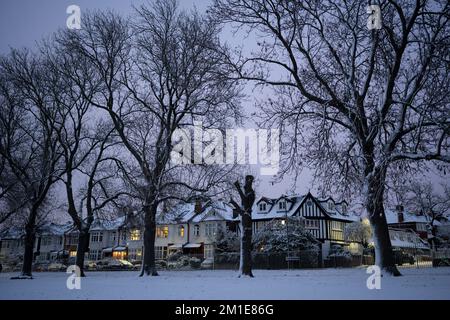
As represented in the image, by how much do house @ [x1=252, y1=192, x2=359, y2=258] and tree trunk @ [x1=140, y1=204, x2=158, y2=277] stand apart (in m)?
30.8

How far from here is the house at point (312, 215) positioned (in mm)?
57750

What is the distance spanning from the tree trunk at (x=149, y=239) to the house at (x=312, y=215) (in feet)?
101

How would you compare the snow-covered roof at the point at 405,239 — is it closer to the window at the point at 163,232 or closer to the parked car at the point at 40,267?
the window at the point at 163,232

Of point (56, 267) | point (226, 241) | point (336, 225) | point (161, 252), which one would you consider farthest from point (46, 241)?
point (336, 225)

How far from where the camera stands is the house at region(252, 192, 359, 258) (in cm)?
5775

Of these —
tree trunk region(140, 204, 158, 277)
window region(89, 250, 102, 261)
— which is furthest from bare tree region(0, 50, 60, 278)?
window region(89, 250, 102, 261)

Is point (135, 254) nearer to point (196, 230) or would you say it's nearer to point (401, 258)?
point (196, 230)

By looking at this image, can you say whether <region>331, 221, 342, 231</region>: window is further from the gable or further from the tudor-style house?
the gable

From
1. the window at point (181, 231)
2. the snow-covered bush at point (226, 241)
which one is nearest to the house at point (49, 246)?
the window at point (181, 231)

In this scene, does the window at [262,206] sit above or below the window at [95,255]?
above

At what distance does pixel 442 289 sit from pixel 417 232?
250 feet
